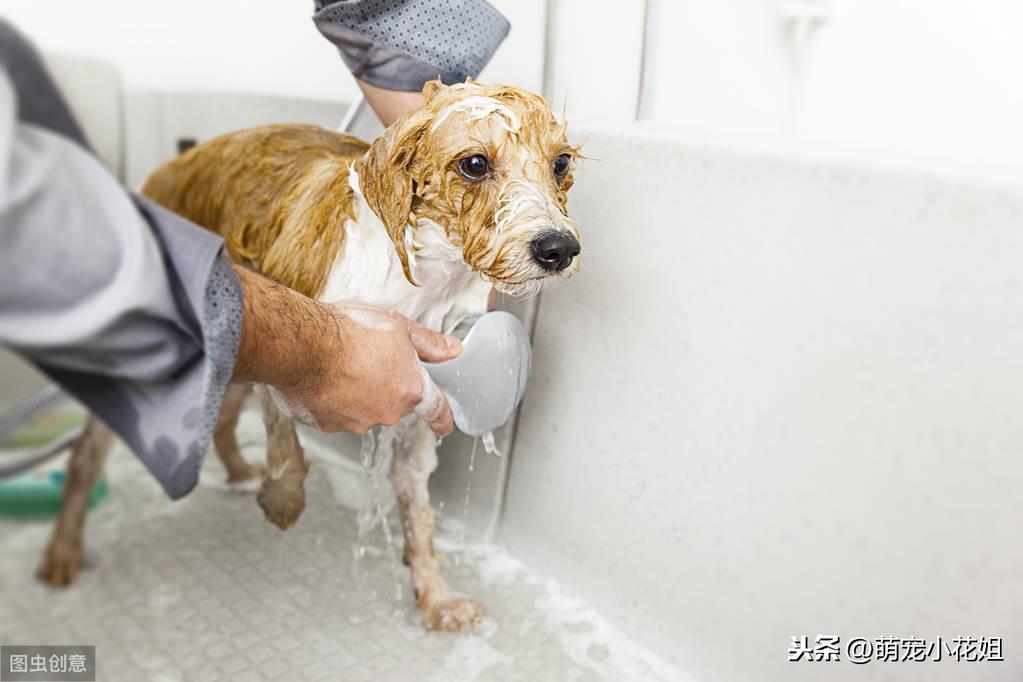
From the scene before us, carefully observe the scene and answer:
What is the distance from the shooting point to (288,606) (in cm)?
104

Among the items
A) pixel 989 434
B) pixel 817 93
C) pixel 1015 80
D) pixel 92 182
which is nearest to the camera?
pixel 92 182

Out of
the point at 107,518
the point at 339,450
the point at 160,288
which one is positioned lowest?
the point at 339,450

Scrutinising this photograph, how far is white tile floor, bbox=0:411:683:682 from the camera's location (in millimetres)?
809

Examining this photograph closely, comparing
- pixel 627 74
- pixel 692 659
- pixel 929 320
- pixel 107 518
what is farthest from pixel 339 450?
pixel 929 320

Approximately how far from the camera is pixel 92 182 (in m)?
0.50

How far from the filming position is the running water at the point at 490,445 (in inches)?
41.7

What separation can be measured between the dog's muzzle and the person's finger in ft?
0.56

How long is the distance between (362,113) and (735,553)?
29.4 inches

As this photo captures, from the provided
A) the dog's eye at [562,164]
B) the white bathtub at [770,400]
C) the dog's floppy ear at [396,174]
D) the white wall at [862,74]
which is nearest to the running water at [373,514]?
the white bathtub at [770,400]

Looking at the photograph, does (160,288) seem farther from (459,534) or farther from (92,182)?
(459,534)

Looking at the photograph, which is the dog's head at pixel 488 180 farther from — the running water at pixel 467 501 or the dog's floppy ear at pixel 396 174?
the running water at pixel 467 501

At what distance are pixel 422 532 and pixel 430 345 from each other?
338 mm

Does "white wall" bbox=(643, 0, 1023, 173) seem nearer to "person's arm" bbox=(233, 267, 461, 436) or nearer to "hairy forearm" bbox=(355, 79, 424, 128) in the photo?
"hairy forearm" bbox=(355, 79, 424, 128)

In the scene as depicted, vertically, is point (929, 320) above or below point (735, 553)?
above
